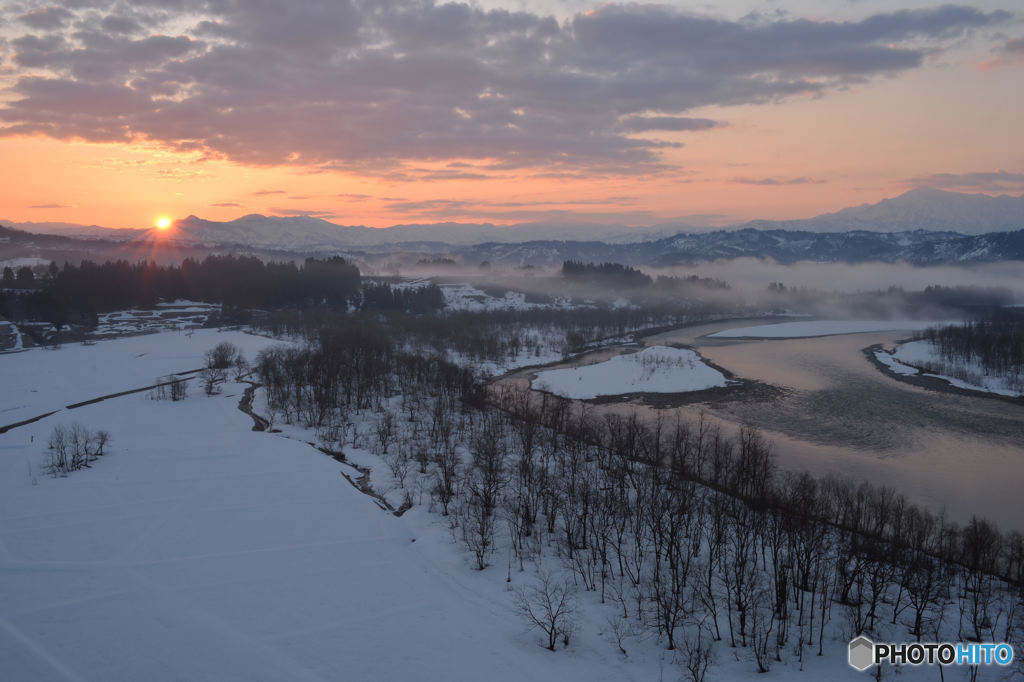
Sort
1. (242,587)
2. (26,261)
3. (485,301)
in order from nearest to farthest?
Answer: 1. (242,587)
2. (485,301)
3. (26,261)

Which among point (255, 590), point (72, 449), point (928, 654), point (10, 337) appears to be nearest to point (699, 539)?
point (928, 654)

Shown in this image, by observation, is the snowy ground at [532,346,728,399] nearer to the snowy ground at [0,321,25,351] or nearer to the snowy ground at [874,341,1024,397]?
the snowy ground at [874,341,1024,397]

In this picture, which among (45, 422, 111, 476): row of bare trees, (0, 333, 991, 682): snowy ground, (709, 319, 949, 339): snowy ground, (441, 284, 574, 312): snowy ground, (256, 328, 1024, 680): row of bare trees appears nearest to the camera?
(0, 333, 991, 682): snowy ground

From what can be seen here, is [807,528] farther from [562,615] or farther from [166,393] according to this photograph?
[166,393]

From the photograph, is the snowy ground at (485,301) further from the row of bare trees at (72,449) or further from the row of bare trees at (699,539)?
the row of bare trees at (72,449)

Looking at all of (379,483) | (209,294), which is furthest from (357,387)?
(209,294)

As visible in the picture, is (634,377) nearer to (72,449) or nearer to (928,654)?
(928,654)

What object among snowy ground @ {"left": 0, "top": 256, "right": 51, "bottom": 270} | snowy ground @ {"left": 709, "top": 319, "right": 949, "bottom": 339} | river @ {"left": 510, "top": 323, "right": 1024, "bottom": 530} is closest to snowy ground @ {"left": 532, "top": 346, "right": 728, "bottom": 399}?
river @ {"left": 510, "top": 323, "right": 1024, "bottom": 530}

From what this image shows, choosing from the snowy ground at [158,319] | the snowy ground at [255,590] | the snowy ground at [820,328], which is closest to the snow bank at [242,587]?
the snowy ground at [255,590]
